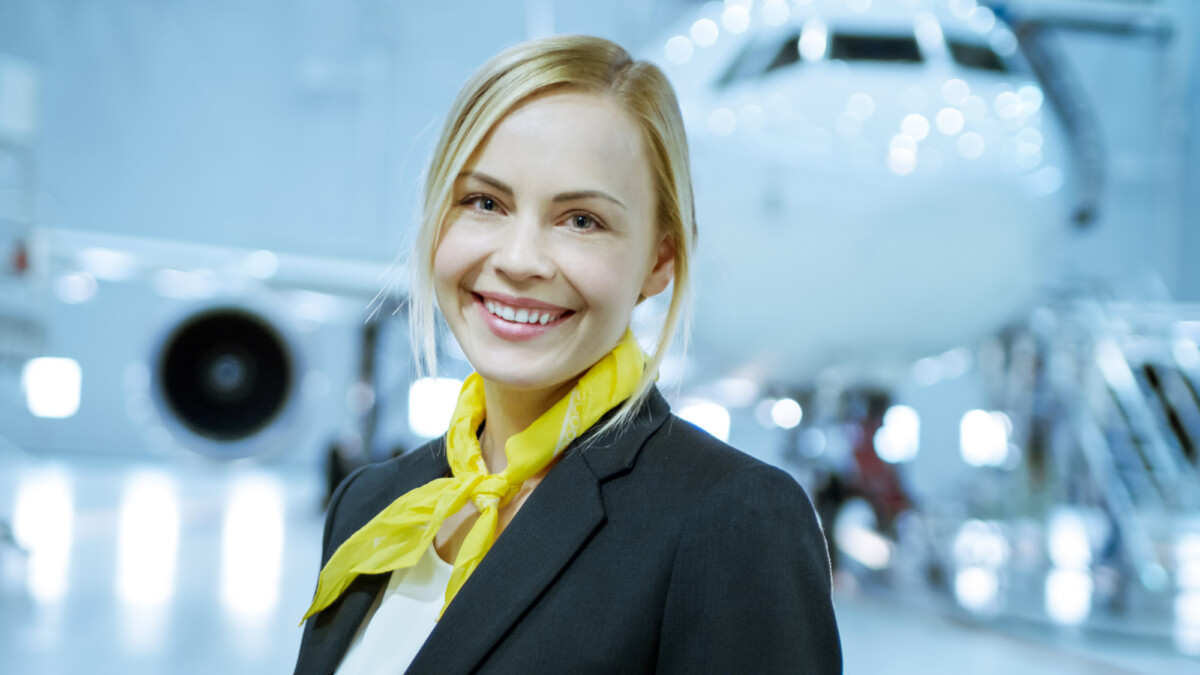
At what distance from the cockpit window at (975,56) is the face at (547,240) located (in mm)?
2204

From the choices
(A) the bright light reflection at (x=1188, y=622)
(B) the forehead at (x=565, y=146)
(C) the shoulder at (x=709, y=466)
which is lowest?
(A) the bright light reflection at (x=1188, y=622)

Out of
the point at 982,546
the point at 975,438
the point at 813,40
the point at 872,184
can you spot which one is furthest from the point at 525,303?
the point at 975,438

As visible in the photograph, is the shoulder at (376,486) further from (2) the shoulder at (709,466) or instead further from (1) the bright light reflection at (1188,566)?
(1) the bright light reflection at (1188,566)

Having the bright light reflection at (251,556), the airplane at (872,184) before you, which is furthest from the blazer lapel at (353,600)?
the bright light reflection at (251,556)

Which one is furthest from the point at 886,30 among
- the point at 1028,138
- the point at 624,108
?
the point at 624,108

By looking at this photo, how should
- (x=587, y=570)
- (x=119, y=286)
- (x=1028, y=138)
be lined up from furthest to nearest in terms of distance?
(x=119, y=286) → (x=1028, y=138) → (x=587, y=570)

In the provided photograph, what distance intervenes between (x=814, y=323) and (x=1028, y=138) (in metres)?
0.71

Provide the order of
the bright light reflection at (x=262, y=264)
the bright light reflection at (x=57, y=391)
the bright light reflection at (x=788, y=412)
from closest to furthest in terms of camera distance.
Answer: the bright light reflection at (x=788, y=412)
the bright light reflection at (x=262, y=264)
the bright light reflection at (x=57, y=391)

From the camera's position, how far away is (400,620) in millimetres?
683

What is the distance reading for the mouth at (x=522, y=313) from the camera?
0.60 meters

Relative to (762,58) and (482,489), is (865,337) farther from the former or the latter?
(482,489)

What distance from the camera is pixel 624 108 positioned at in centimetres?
60

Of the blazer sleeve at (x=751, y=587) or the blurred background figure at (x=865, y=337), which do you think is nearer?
the blazer sleeve at (x=751, y=587)

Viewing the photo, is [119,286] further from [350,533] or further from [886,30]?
[350,533]
